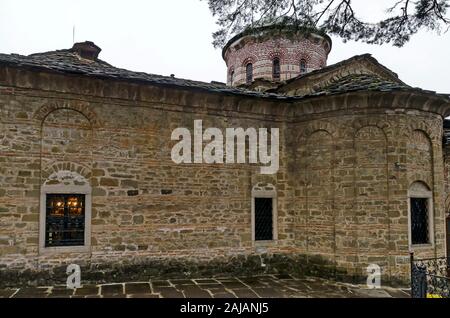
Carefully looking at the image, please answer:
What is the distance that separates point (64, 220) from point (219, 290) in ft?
10.8

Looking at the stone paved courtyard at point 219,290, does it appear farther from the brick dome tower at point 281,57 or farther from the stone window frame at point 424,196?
the brick dome tower at point 281,57

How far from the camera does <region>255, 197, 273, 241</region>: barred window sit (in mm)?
8805

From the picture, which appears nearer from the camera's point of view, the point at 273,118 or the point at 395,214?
the point at 395,214

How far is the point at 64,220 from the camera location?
7.13 metres

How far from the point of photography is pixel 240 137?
8781 mm

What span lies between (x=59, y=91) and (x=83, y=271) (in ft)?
11.7

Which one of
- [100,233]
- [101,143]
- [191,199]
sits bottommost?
[100,233]

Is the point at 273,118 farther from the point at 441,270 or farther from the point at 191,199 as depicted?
the point at 441,270

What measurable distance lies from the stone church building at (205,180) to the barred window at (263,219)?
34 mm

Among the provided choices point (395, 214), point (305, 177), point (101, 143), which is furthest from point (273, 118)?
point (101, 143)

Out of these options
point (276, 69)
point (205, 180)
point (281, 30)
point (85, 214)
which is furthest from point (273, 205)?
point (276, 69)

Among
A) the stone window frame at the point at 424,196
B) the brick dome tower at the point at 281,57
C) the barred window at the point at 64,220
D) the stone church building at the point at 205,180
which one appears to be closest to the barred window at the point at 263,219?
the stone church building at the point at 205,180

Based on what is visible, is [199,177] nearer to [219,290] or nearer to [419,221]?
[219,290]

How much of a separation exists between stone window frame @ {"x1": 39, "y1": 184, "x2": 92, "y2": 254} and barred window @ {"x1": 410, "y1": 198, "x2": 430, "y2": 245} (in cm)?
696
